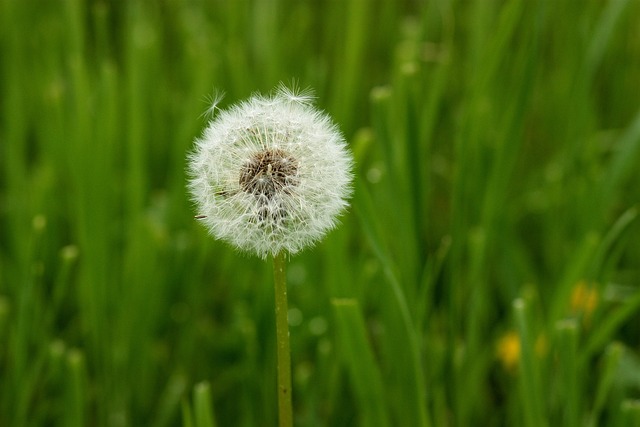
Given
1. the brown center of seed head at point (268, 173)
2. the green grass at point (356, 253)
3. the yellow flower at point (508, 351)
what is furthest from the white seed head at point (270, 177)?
the yellow flower at point (508, 351)

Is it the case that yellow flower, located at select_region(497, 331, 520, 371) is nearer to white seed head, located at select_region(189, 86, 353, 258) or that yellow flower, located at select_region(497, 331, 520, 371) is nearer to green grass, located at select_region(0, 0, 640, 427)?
green grass, located at select_region(0, 0, 640, 427)

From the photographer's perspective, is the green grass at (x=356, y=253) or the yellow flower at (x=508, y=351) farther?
the yellow flower at (x=508, y=351)

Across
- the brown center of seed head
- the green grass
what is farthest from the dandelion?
the green grass

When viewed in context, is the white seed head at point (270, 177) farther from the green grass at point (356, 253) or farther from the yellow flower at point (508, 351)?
the yellow flower at point (508, 351)

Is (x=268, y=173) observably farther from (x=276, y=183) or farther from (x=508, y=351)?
(x=508, y=351)

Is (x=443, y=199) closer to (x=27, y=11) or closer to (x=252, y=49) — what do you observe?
(x=252, y=49)

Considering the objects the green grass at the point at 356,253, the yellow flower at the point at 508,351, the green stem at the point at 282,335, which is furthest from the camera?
the yellow flower at the point at 508,351

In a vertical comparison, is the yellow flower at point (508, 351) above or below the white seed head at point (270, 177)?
below

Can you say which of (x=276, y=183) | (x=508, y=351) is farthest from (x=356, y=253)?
(x=276, y=183)
